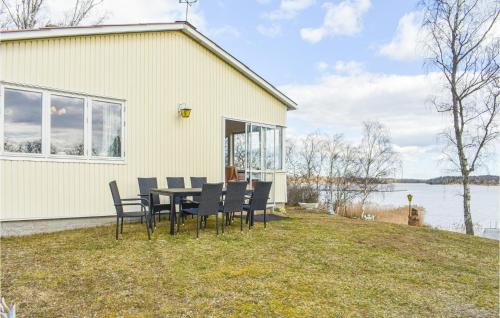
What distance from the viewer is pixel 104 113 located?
267 inches

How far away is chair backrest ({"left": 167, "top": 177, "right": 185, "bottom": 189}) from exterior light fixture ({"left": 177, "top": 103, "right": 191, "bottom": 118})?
1.49 metres

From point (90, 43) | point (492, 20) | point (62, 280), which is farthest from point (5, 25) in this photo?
point (492, 20)

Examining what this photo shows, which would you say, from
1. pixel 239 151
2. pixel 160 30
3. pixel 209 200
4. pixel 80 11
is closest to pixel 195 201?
pixel 209 200

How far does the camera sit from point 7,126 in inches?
220

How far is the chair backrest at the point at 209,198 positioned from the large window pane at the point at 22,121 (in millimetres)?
3000

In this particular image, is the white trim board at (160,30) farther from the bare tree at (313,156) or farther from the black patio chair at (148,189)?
the bare tree at (313,156)

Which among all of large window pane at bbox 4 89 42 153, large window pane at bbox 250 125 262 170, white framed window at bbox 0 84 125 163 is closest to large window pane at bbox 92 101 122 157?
white framed window at bbox 0 84 125 163

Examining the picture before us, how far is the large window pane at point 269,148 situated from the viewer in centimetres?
981

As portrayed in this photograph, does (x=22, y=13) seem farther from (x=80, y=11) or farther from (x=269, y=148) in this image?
(x=269, y=148)

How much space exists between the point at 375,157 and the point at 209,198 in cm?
1402

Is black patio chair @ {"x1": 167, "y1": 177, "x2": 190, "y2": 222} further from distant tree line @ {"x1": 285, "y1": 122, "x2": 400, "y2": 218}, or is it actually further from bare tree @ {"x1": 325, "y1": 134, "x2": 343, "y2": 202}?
bare tree @ {"x1": 325, "y1": 134, "x2": 343, "y2": 202}

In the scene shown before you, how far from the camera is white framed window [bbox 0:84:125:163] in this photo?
5652 millimetres

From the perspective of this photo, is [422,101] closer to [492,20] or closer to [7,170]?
[492,20]

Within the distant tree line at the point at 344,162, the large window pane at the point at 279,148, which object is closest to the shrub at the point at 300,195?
the distant tree line at the point at 344,162
